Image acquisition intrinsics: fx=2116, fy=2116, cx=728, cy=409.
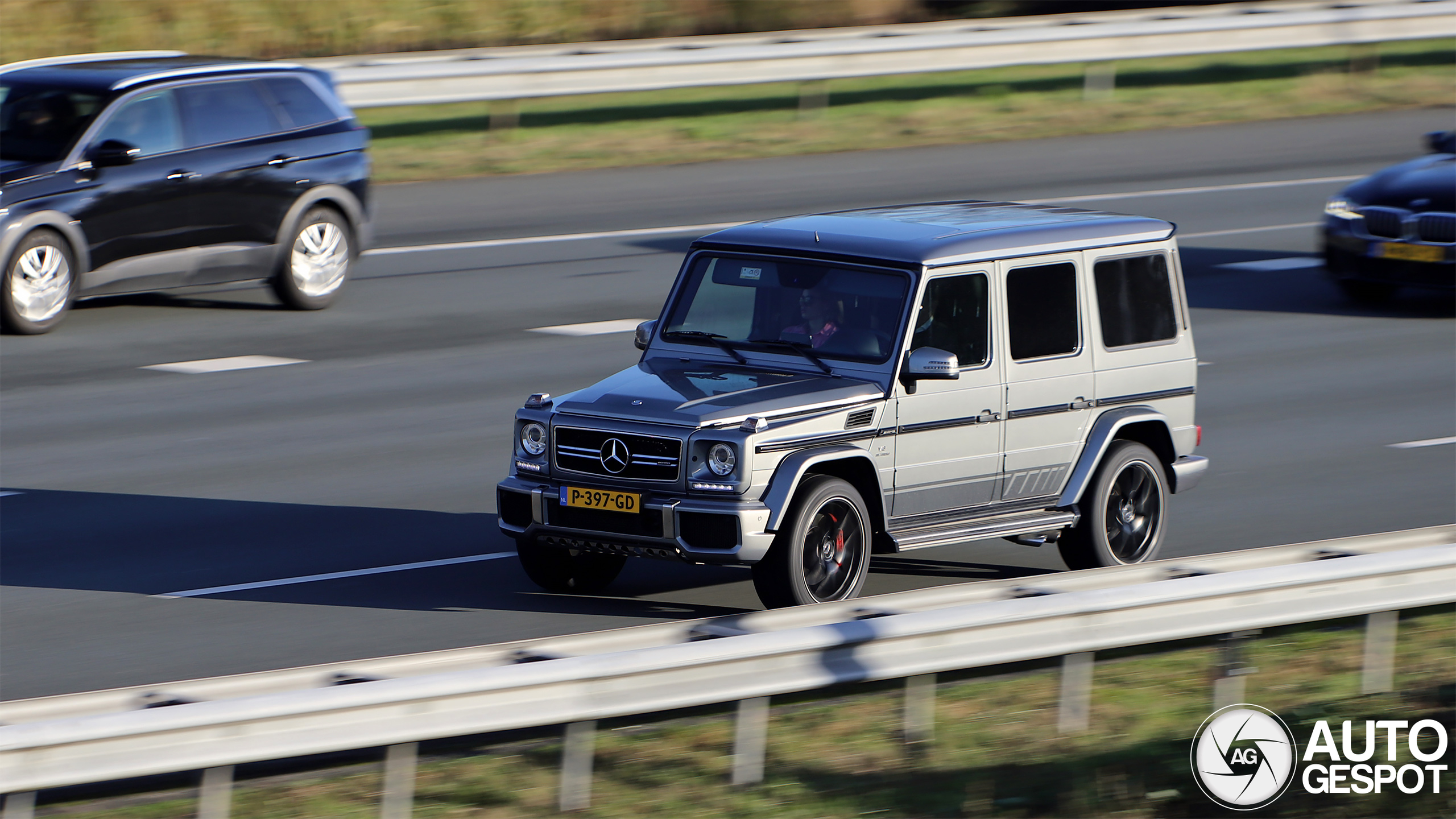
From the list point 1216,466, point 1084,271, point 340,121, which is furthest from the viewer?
point 340,121

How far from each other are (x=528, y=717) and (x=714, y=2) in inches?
1153

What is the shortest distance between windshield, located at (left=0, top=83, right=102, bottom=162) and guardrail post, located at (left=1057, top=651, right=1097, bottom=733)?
1056 centimetres

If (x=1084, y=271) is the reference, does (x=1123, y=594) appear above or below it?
below

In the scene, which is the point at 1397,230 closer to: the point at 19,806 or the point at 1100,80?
the point at 1100,80

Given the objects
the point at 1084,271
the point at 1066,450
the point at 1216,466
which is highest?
the point at 1084,271

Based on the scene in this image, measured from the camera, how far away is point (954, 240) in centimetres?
956

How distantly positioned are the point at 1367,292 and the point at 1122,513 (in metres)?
9.44

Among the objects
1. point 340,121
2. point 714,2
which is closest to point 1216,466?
point 340,121

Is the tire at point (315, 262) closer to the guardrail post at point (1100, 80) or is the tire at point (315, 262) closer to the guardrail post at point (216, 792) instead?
the guardrail post at point (216, 792)

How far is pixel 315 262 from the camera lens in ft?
56.5

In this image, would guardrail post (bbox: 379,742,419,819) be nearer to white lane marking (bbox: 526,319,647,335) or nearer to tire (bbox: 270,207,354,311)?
white lane marking (bbox: 526,319,647,335)

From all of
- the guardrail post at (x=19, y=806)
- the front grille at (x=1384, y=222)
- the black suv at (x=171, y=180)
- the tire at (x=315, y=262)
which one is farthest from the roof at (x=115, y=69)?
the guardrail post at (x=19, y=806)

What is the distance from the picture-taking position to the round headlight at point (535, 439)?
9211 mm

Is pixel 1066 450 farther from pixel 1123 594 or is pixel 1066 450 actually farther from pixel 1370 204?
pixel 1370 204
